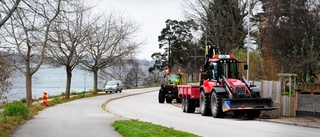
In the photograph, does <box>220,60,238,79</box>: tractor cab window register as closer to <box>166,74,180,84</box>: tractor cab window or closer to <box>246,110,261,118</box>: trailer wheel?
<box>246,110,261,118</box>: trailer wheel

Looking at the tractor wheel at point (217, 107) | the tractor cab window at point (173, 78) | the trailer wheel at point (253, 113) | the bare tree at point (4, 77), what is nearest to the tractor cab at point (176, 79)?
the tractor cab window at point (173, 78)

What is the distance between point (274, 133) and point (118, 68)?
253 ft

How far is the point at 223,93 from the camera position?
2389 cm

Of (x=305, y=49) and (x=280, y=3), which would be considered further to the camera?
(x=280, y=3)

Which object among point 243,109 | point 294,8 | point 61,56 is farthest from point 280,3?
point 61,56

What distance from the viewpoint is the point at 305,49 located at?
2455cm

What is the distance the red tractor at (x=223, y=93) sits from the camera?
22.6 metres

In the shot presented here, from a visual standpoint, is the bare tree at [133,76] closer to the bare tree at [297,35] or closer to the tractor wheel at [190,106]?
the tractor wheel at [190,106]

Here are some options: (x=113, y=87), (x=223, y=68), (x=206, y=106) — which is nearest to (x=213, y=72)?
(x=223, y=68)

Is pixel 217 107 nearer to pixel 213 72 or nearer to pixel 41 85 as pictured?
pixel 213 72

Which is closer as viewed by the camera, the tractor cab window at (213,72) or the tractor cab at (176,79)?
the tractor cab window at (213,72)

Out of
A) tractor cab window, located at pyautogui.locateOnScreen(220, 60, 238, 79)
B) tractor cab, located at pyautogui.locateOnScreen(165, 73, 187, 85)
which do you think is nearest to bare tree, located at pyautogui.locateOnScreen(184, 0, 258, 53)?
tractor cab, located at pyautogui.locateOnScreen(165, 73, 187, 85)

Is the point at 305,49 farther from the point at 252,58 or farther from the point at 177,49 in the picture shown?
the point at 177,49

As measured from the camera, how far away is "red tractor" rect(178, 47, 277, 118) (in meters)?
22.6
